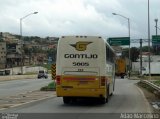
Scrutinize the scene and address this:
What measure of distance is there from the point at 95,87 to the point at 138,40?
220 feet

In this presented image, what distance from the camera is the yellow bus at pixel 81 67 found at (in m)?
23.4

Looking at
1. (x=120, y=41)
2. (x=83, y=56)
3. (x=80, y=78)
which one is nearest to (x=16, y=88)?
(x=83, y=56)

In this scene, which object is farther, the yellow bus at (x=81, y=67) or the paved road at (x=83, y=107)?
the yellow bus at (x=81, y=67)

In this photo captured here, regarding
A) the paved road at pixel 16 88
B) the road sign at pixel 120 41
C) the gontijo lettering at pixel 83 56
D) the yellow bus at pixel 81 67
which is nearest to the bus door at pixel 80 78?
the yellow bus at pixel 81 67

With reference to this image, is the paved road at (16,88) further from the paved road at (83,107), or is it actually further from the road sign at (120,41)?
the road sign at (120,41)

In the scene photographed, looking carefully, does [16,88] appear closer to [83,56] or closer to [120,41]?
[83,56]

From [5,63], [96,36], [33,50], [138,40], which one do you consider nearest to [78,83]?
[96,36]

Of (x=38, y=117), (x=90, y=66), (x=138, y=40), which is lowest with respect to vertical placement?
(x=38, y=117)

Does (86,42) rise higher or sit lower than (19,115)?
higher

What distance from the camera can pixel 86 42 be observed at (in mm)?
23875

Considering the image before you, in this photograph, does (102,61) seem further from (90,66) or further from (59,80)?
(59,80)

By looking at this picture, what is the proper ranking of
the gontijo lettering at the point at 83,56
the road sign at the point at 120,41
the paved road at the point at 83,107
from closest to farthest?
the paved road at the point at 83,107 < the gontijo lettering at the point at 83,56 < the road sign at the point at 120,41

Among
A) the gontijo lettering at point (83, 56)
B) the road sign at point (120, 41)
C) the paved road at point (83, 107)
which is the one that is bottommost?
the paved road at point (83, 107)

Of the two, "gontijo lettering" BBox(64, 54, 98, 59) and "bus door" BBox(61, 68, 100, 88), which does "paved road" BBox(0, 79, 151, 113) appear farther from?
"gontijo lettering" BBox(64, 54, 98, 59)
